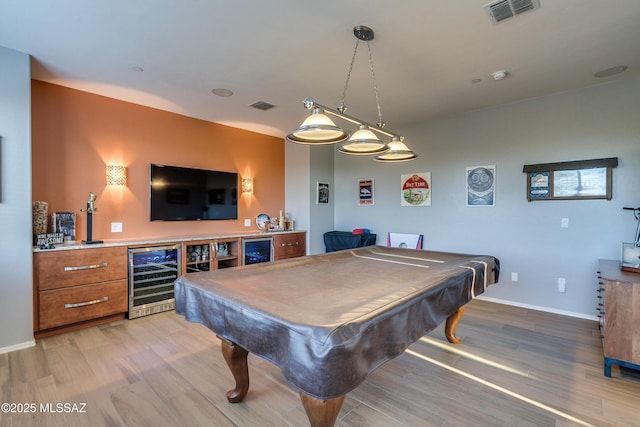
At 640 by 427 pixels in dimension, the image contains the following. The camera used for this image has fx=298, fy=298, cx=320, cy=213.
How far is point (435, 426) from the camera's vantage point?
169 centimetres

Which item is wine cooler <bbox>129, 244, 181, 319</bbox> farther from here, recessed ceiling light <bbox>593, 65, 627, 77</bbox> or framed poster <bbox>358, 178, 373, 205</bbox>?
recessed ceiling light <bbox>593, 65, 627, 77</bbox>

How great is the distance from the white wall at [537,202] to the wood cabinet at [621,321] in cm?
133

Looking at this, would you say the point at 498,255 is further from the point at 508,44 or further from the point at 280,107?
the point at 280,107

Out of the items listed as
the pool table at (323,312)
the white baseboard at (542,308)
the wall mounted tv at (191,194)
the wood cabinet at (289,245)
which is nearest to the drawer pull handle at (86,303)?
the wall mounted tv at (191,194)

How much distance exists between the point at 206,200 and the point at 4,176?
214 centimetres

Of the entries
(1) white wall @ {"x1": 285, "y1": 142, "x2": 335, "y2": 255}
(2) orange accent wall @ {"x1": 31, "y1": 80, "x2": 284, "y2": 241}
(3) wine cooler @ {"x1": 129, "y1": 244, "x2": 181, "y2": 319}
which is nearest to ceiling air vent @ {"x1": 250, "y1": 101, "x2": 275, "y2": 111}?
(2) orange accent wall @ {"x1": 31, "y1": 80, "x2": 284, "y2": 241}

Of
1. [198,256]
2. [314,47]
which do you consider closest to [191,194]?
[198,256]

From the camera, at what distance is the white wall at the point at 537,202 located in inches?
126

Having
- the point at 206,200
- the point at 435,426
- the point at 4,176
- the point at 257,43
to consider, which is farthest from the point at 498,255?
the point at 4,176

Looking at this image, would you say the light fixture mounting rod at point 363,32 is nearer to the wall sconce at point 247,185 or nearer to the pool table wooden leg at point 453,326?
the pool table wooden leg at point 453,326

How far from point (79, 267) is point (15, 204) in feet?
2.50

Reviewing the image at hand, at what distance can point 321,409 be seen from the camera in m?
1.13

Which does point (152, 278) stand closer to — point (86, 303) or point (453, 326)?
point (86, 303)

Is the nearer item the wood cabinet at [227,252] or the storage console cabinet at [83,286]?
the storage console cabinet at [83,286]
